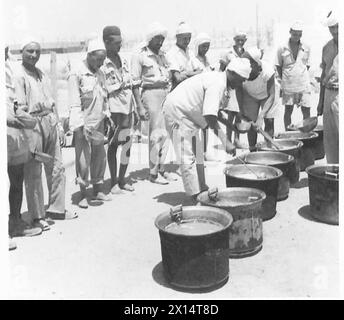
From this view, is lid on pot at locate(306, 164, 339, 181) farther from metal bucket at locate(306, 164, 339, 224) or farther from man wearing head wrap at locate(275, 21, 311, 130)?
man wearing head wrap at locate(275, 21, 311, 130)

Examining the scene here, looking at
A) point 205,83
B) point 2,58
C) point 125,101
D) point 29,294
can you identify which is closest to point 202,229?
point 29,294

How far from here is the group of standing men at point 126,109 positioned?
4.95 metres

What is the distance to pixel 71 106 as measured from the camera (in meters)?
5.60

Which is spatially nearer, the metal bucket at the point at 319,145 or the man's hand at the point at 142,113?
the man's hand at the point at 142,113

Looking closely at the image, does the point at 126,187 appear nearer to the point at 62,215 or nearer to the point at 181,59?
the point at 62,215

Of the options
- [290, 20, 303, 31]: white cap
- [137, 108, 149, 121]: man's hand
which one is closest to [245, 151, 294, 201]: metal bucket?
[137, 108, 149, 121]: man's hand

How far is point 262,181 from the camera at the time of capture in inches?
206

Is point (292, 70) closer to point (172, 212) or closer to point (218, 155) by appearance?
point (218, 155)

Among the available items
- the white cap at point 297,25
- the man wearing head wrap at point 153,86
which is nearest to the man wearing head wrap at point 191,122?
the man wearing head wrap at point 153,86

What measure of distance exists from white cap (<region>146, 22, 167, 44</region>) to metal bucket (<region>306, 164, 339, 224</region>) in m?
2.80

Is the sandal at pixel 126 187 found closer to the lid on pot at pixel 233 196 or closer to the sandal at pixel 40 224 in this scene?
the sandal at pixel 40 224

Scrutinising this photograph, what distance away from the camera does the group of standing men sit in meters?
4.95

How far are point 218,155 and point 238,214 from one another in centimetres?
427

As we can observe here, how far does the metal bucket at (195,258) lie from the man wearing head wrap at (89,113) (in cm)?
219
